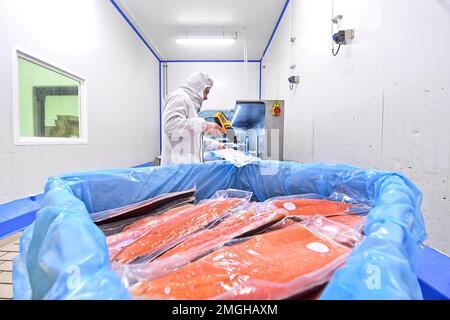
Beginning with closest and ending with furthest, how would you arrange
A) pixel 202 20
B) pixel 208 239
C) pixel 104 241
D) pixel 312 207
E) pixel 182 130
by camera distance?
pixel 104 241
pixel 208 239
pixel 312 207
pixel 182 130
pixel 202 20

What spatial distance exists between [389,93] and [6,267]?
193 centimetres

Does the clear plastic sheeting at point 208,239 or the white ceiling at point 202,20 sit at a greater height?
the white ceiling at point 202,20

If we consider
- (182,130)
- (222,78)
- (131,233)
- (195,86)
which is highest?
(222,78)

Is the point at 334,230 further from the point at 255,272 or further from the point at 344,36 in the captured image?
the point at 344,36

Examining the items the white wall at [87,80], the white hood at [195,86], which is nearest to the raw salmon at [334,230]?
the white hood at [195,86]

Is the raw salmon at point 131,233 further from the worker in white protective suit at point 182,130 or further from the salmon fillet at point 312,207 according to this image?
the worker in white protective suit at point 182,130

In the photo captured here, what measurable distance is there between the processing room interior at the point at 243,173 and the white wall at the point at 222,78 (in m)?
2.07

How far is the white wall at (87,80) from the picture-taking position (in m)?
1.63

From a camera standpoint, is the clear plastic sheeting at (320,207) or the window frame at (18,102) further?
the window frame at (18,102)

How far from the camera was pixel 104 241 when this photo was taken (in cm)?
47

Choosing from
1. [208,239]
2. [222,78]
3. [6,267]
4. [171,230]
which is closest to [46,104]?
[6,267]

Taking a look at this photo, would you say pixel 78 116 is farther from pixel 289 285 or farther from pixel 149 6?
pixel 289 285

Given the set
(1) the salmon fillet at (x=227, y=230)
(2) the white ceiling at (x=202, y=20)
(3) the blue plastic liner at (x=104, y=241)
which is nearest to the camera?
(3) the blue plastic liner at (x=104, y=241)
